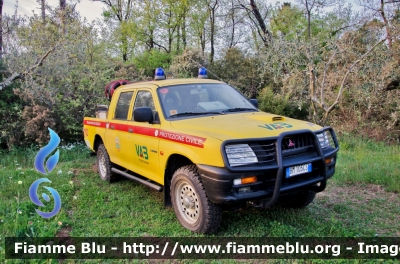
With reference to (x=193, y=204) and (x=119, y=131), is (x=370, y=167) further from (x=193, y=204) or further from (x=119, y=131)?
(x=119, y=131)

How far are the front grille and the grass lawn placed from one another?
101 centimetres

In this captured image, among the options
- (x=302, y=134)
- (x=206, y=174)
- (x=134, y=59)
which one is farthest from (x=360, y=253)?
(x=134, y=59)

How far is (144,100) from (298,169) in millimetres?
2649

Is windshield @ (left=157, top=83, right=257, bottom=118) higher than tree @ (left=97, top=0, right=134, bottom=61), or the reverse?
tree @ (left=97, top=0, right=134, bottom=61)

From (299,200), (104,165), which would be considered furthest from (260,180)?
(104,165)

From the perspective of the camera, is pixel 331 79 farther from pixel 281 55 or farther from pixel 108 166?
pixel 108 166

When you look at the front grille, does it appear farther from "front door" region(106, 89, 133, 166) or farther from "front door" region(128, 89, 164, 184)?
"front door" region(106, 89, 133, 166)

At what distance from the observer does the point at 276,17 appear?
27391 mm

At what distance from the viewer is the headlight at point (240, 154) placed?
3.44 meters

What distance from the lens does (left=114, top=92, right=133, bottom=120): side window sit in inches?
219

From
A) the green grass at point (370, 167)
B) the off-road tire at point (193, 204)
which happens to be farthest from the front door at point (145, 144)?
the green grass at point (370, 167)

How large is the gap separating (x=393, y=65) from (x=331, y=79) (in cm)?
211

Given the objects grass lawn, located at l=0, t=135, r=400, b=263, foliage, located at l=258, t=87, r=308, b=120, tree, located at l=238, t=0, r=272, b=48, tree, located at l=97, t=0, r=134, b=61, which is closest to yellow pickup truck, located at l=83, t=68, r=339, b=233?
grass lawn, located at l=0, t=135, r=400, b=263

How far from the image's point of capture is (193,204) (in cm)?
399
